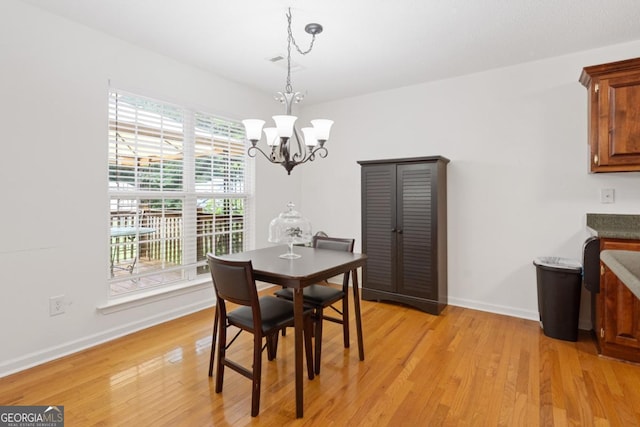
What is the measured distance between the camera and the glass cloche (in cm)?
263

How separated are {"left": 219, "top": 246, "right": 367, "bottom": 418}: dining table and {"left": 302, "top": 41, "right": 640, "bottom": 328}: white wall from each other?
6.05 ft

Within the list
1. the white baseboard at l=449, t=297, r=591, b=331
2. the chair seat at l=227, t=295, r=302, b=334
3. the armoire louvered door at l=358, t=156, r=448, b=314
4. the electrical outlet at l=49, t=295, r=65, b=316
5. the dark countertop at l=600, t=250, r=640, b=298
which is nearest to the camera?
the dark countertop at l=600, t=250, r=640, b=298

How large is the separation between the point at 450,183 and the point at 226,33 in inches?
107

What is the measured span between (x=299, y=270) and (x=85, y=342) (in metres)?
2.02

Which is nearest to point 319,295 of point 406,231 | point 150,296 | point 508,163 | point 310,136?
point 310,136

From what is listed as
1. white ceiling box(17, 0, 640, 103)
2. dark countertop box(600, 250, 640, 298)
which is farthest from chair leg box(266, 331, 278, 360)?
dark countertop box(600, 250, 640, 298)

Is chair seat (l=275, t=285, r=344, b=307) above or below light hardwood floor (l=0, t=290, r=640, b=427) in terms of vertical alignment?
above

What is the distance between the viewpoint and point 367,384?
2229mm

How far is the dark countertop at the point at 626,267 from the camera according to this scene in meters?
0.87

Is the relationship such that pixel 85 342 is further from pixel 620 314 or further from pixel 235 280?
pixel 620 314

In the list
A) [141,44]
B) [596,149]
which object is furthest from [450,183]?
[141,44]

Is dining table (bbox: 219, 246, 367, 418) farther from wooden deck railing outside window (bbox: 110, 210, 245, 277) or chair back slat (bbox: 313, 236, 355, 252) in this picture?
wooden deck railing outside window (bbox: 110, 210, 245, 277)

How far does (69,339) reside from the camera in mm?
2660

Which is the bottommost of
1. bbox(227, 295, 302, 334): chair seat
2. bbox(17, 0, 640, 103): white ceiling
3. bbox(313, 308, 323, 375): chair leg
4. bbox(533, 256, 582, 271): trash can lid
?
bbox(313, 308, 323, 375): chair leg
